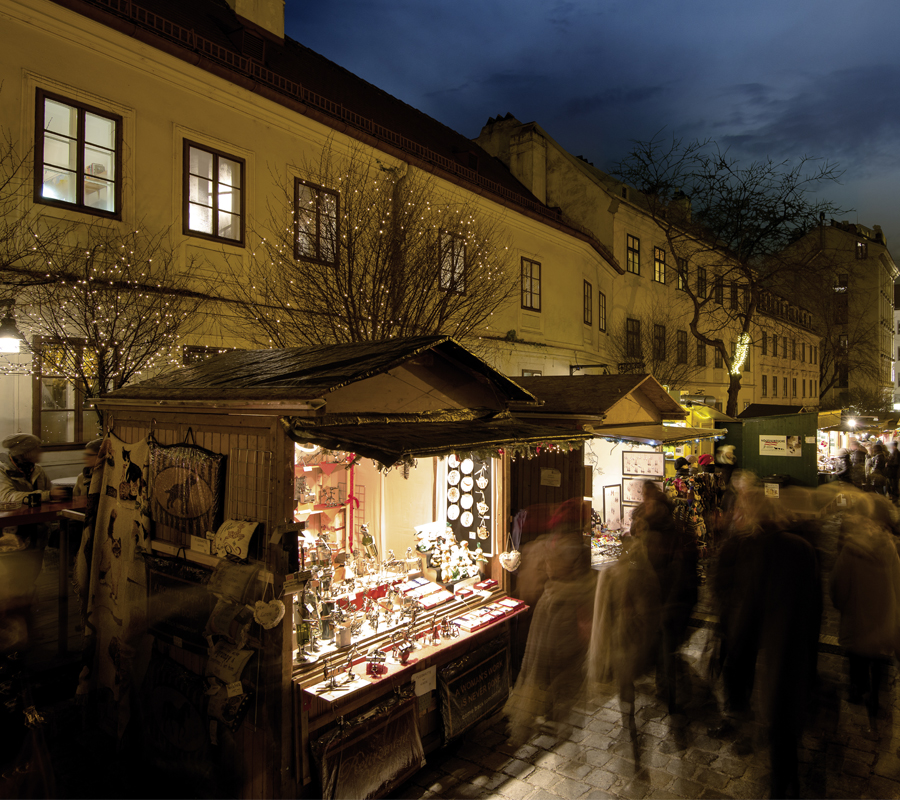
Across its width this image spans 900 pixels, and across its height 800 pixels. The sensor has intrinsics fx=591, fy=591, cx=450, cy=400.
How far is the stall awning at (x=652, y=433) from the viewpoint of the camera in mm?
8133

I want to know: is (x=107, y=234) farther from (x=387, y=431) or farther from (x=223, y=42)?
(x=387, y=431)

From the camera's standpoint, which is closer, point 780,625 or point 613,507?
point 780,625

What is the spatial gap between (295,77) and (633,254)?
15306mm

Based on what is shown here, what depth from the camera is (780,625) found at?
4309 mm

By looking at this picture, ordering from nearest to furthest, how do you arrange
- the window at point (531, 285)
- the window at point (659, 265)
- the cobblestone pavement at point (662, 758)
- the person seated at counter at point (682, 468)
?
the cobblestone pavement at point (662, 758)
the person seated at counter at point (682, 468)
the window at point (531, 285)
the window at point (659, 265)

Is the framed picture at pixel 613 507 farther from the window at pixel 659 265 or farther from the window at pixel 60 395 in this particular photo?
the window at pixel 659 265

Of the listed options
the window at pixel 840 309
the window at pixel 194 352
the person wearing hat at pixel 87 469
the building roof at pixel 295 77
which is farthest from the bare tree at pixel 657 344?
the window at pixel 840 309

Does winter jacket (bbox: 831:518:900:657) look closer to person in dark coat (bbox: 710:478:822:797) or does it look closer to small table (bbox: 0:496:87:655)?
person in dark coat (bbox: 710:478:822:797)

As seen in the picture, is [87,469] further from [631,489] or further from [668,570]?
[631,489]

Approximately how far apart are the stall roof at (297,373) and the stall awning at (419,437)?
0.28m

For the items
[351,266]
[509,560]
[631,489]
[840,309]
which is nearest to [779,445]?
[631,489]

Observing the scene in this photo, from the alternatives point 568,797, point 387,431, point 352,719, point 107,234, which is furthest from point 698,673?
point 107,234

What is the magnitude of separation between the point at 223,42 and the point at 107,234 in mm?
5684

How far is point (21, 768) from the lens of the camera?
3455 mm
